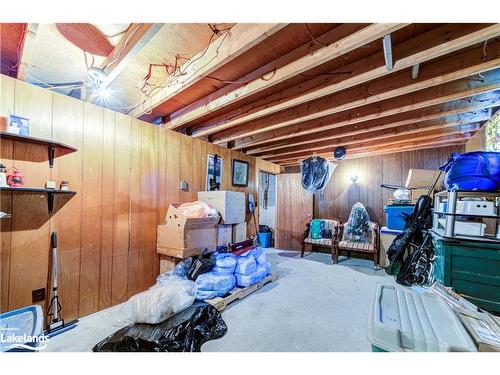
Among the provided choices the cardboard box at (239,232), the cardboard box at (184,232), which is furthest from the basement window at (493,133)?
the cardboard box at (184,232)

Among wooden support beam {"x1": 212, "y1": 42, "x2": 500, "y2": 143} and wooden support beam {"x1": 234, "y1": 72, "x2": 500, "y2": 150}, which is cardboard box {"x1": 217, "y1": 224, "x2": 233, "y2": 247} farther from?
wooden support beam {"x1": 234, "y1": 72, "x2": 500, "y2": 150}

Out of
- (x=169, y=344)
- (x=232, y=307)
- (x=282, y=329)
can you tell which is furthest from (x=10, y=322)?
(x=282, y=329)

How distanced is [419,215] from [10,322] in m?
4.37

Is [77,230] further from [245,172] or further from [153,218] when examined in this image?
[245,172]

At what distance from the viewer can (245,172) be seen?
4496 millimetres

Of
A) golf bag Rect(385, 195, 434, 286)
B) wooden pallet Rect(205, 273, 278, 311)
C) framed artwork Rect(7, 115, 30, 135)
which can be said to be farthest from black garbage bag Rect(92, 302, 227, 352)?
golf bag Rect(385, 195, 434, 286)

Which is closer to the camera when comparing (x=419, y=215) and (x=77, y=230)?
(x=77, y=230)

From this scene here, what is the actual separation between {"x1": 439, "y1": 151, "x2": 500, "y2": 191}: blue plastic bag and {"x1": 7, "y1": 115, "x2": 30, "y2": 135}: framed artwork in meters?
3.89

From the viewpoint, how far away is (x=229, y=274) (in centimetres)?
253

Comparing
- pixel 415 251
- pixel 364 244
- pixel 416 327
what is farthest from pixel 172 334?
pixel 364 244

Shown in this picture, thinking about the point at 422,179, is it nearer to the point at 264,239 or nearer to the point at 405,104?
the point at 405,104

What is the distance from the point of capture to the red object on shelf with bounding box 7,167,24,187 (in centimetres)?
170

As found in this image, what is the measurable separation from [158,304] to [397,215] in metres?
3.79

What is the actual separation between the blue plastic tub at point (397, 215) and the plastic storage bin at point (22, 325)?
4.42 meters
